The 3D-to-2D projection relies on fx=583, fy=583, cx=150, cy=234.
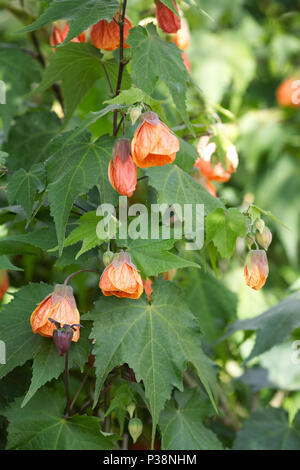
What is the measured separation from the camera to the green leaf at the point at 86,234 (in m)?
0.69

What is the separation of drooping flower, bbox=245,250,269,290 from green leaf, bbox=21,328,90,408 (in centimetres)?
22

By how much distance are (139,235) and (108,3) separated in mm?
296

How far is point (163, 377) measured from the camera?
704 mm

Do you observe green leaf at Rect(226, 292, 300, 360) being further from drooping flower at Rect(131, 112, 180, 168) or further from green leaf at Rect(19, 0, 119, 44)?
green leaf at Rect(19, 0, 119, 44)

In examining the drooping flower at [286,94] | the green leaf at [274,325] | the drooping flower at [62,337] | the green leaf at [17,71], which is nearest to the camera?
the drooping flower at [62,337]

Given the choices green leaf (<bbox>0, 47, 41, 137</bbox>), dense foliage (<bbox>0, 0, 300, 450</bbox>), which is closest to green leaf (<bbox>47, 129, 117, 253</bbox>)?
dense foliage (<bbox>0, 0, 300, 450</bbox>)

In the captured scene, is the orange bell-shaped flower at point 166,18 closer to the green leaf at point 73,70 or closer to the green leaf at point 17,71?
the green leaf at point 73,70

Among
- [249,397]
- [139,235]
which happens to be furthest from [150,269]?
[249,397]

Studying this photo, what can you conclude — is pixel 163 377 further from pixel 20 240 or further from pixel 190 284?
pixel 190 284

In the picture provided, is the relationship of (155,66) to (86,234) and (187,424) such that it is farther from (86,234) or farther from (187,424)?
(187,424)

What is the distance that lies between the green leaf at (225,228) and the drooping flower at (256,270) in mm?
29

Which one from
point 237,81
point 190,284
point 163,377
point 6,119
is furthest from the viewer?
point 237,81

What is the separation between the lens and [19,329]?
73 centimetres

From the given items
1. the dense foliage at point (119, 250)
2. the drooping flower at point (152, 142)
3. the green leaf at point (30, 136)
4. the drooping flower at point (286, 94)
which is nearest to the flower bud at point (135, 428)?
the dense foliage at point (119, 250)
